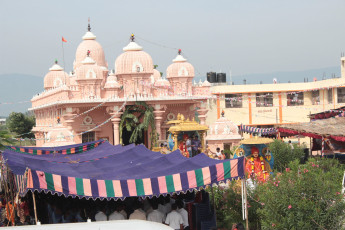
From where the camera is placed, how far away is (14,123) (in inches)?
2453

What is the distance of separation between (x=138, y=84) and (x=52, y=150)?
449 inches

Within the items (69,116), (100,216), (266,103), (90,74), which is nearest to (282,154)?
(90,74)

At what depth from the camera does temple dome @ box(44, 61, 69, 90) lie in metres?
41.2

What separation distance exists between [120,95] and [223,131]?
606 cm

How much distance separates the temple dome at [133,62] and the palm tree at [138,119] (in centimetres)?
170

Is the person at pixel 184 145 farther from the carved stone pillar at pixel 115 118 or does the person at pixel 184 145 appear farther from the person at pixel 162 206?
the person at pixel 162 206

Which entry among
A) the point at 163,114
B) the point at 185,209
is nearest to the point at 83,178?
the point at 185,209

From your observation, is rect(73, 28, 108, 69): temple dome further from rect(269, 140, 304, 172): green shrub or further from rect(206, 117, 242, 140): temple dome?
rect(269, 140, 304, 172): green shrub

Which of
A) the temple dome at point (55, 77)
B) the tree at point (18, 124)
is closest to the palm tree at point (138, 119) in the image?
the temple dome at point (55, 77)

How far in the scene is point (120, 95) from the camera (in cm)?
3186

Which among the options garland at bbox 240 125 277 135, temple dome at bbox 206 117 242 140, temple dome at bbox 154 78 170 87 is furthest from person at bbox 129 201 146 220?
temple dome at bbox 154 78 170 87

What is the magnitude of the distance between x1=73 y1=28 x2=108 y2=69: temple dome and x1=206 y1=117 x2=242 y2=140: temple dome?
11019mm

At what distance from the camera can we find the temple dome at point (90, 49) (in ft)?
123

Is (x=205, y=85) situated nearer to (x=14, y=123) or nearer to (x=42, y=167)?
(x=42, y=167)
